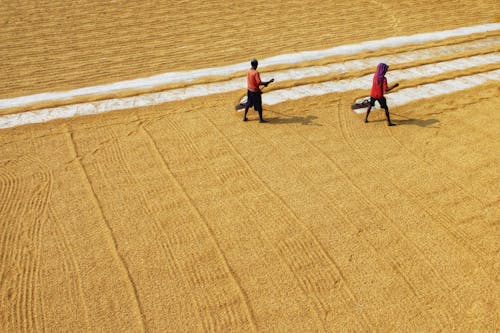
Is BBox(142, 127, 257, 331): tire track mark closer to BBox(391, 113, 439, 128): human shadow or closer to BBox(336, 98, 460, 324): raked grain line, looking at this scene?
BBox(336, 98, 460, 324): raked grain line

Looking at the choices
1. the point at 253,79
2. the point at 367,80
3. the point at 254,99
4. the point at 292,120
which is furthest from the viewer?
the point at 367,80

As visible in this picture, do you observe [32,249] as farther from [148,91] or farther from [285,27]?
[285,27]

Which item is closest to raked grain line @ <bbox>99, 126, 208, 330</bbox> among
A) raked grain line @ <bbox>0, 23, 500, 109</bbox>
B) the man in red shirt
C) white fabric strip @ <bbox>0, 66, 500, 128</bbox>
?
white fabric strip @ <bbox>0, 66, 500, 128</bbox>

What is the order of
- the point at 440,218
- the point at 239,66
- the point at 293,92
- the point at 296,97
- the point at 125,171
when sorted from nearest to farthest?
the point at 440,218
the point at 125,171
the point at 296,97
the point at 293,92
the point at 239,66

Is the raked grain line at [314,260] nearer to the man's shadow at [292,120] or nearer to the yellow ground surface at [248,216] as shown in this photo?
the yellow ground surface at [248,216]

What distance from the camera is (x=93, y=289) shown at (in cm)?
581

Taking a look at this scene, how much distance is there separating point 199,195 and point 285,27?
31.4 feet

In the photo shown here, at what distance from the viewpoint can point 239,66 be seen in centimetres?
1273

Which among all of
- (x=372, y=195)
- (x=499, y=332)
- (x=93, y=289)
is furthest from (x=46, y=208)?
(x=499, y=332)

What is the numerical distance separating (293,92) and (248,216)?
17.2ft

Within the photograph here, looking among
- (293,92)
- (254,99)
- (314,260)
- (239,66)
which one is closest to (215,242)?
(314,260)

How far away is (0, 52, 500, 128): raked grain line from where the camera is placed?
10.2m

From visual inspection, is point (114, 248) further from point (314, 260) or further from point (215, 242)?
point (314, 260)

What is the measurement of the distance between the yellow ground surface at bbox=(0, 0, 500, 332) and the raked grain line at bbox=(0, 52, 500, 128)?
0.45 meters
